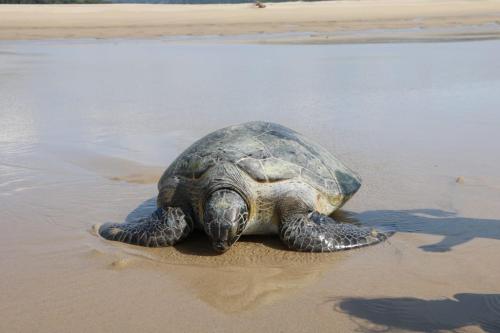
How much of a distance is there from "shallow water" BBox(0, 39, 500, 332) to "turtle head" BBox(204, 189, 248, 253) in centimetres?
16

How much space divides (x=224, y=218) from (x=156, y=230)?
0.68 m

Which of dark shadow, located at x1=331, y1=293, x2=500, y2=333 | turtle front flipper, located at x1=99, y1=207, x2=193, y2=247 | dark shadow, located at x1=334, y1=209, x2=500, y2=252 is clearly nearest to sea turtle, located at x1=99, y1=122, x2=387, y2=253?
turtle front flipper, located at x1=99, y1=207, x2=193, y2=247

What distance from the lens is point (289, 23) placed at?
1431 inches

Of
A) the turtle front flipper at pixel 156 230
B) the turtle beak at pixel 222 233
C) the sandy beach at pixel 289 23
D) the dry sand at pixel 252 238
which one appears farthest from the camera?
the sandy beach at pixel 289 23

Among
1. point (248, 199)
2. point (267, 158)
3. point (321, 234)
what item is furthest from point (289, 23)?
point (321, 234)

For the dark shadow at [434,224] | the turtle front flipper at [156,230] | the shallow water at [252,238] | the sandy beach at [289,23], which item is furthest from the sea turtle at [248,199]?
the sandy beach at [289,23]

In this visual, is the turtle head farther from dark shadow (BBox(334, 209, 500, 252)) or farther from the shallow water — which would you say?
dark shadow (BBox(334, 209, 500, 252))

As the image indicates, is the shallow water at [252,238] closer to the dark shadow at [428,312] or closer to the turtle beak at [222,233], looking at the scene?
the dark shadow at [428,312]

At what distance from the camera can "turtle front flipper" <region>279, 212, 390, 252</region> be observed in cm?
493

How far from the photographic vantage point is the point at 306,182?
5.42m

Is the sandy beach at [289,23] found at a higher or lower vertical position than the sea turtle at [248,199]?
higher

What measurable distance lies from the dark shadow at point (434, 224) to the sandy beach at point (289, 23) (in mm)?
19612

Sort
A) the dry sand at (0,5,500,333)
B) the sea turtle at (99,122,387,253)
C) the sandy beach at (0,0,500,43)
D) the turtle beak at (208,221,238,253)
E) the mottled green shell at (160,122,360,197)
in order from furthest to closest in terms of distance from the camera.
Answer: the sandy beach at (0,0,500,43)
the mottled green shell at (160,122,360,197)
the sea turtle at (99,122,387,253)
the turtle beak at (208,221,238,253)
the dry sand at (0,5,500,333)

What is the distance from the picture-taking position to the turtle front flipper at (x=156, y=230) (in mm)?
5090
